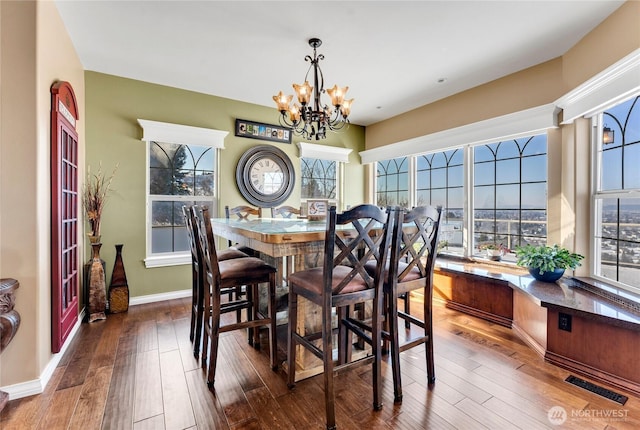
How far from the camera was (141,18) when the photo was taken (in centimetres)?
232

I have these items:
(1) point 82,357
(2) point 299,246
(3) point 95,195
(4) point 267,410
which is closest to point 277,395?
(4) point 267,410

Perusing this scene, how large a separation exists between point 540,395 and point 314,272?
1.57 metres

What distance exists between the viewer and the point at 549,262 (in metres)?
2.56

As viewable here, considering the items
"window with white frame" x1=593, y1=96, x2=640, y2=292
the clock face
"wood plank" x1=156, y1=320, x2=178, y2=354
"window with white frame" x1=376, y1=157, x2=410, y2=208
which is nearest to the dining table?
"wood plank" x1=156, y1=320, x2=178, y2=354

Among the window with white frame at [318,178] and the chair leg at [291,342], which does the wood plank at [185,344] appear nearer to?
the chair leg at [291,342]

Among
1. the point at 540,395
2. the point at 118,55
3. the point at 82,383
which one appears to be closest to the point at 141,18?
the point at 118,55

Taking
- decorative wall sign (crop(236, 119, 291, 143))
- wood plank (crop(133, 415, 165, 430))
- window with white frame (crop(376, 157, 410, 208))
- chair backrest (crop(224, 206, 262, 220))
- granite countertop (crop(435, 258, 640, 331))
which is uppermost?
decorative wall sign (crop(236, 119, 291, 143))

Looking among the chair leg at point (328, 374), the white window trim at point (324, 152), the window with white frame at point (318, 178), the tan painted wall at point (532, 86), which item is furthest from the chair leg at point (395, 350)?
the white window trim at point (324, 152)

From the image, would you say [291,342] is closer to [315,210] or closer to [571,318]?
[315,210]

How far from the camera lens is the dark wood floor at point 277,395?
156 cm

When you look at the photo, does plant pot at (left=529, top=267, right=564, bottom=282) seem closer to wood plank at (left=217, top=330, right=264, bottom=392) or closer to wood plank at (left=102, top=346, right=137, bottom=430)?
wood plank at (left=217, top=330, right=264, bottom=392)

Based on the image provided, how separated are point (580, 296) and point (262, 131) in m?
3.85

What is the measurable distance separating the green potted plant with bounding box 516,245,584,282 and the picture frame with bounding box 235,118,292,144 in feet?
10.9

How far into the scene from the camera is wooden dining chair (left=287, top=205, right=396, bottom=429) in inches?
58.8
